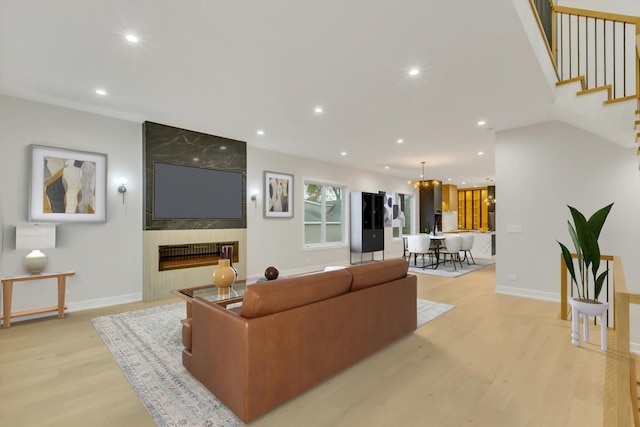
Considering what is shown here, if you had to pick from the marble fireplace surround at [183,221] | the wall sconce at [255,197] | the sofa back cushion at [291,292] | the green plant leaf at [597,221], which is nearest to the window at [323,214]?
the wall sconce at [255,197]

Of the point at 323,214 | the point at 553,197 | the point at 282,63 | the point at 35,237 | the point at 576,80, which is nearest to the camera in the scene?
the point at 282,63

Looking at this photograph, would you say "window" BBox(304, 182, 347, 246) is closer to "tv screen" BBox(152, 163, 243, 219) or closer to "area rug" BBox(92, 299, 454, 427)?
"tv screen" BBox(152, 163, 243, 219)

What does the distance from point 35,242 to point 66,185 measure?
0.85 meters

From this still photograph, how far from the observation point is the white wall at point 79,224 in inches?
144

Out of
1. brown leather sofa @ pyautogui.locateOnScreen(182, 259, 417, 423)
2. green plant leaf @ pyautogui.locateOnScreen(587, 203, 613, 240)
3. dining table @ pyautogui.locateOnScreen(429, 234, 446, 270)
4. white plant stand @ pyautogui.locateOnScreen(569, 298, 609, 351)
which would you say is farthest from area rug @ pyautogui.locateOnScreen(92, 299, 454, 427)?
dining table @ pyautogui.locateOnScreen(429, 234, 446, 270)

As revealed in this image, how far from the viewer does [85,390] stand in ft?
7.20

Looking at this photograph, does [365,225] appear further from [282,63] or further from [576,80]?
[282,63]

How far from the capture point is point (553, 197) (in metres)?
4.54

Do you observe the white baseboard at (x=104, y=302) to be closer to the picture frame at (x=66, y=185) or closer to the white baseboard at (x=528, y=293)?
the picture frame at (x=66, y=185)

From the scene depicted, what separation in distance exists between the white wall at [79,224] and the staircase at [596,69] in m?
5.70

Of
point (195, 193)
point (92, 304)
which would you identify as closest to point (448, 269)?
point (195, 193)

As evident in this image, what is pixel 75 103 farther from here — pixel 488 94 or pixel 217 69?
pixel 488 94

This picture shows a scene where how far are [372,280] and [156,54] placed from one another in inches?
112

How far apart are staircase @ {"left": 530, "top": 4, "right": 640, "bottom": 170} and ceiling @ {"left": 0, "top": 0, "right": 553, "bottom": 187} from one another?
1.10ft
